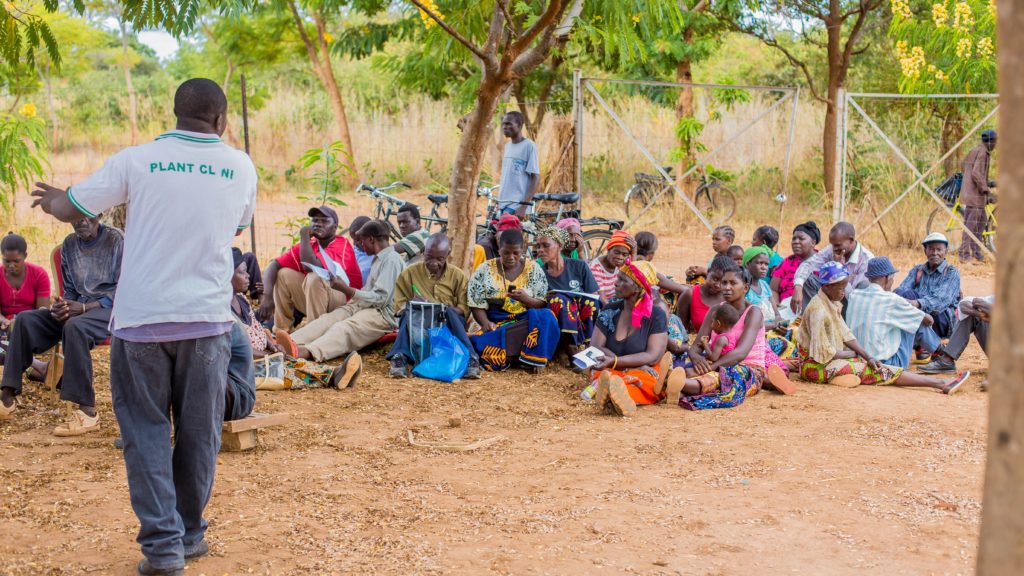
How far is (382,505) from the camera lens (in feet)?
14.6

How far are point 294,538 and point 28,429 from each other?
2457 millimetres

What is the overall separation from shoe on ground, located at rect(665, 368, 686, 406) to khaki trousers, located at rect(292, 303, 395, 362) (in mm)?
2307

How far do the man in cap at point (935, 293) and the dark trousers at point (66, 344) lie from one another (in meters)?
5.66

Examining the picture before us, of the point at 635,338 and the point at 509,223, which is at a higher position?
the point at 509,223

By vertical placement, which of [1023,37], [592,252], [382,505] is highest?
[1023,37]

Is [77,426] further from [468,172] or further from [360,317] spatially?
[468,172]

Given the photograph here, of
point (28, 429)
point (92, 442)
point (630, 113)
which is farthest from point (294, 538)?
point (630, 113)

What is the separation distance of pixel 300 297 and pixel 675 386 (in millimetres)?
3225

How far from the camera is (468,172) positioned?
7934 millimetres

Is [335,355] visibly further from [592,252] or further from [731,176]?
[731,176]

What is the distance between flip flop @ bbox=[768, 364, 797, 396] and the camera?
21.9 ft

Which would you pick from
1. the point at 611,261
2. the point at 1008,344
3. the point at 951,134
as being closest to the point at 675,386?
the point at 611,261

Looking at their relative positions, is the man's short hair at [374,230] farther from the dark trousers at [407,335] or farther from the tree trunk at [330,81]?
the tree trunk at [330,81]

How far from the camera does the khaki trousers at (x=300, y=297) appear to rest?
306 inches
